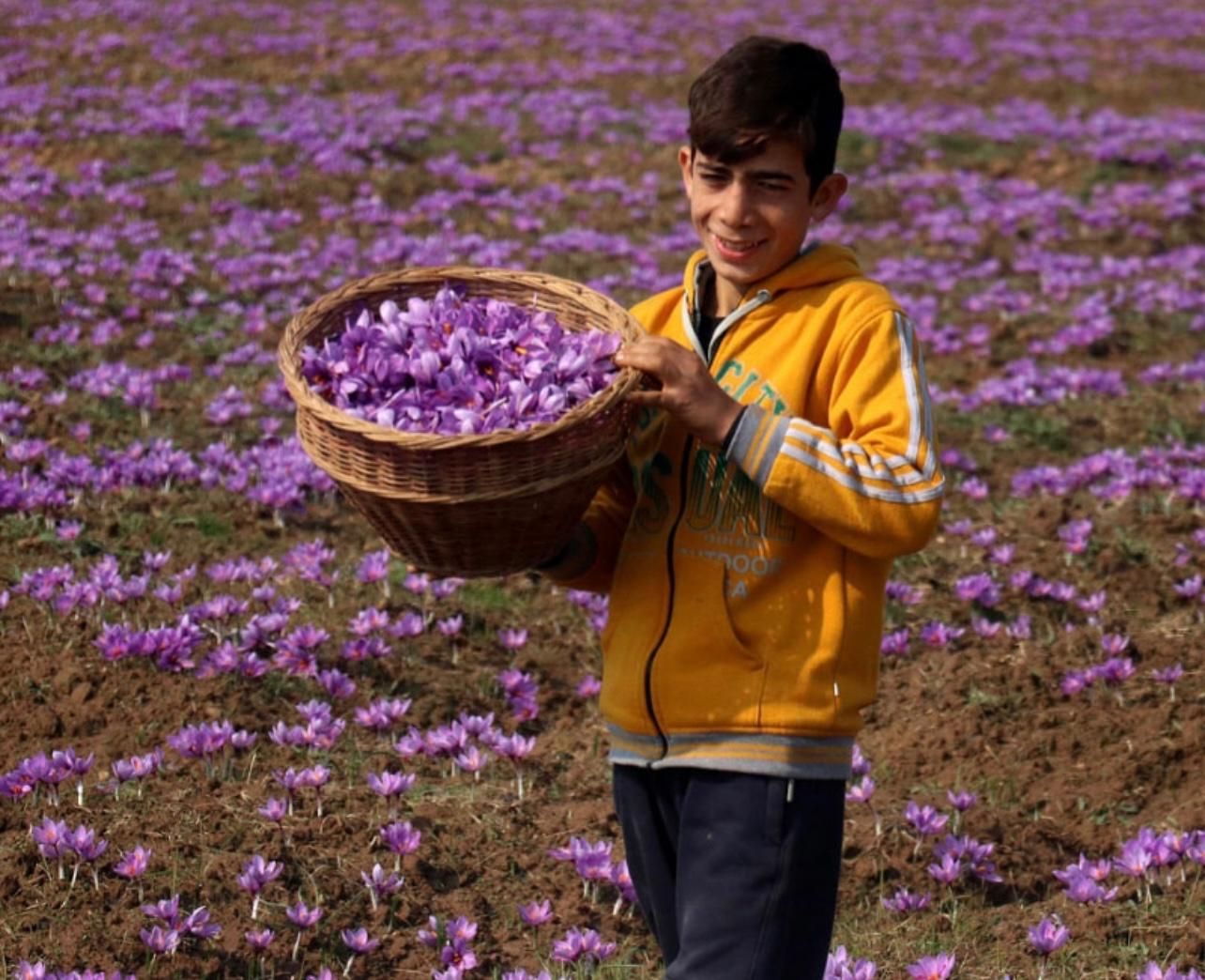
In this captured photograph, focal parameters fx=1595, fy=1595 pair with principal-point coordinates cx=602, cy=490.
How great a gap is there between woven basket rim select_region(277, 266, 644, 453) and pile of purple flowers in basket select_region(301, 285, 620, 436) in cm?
5

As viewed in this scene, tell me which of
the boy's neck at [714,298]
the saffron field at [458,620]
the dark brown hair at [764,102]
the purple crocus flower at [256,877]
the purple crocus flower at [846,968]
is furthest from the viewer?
the saffron field at [458,620]

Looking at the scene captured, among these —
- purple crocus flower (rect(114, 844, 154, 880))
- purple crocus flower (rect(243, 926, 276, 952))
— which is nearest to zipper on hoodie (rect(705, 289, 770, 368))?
purple crocus flower (rect(243, 926, 276, 952))

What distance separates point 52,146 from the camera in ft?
46.2

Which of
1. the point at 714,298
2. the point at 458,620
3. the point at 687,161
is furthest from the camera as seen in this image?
the point at 458,620

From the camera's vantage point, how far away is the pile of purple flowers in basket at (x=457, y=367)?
10.6 ft

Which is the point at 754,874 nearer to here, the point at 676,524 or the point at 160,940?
the point at 676,524

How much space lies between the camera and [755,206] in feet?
10.8

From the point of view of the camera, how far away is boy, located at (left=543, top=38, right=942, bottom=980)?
10.3ft

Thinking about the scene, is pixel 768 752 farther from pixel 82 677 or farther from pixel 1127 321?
pixel 1127 321

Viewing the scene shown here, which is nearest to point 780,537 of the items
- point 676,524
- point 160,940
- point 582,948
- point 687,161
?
point 676,524

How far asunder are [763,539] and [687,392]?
393mm

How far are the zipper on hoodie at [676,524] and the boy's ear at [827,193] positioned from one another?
0.21 meters

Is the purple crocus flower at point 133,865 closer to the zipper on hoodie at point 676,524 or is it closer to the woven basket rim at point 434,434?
the woven basket rim at point 434,434

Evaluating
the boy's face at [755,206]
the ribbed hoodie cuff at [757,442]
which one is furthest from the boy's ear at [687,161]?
the ribbed hoodie cuff at [757,442]
